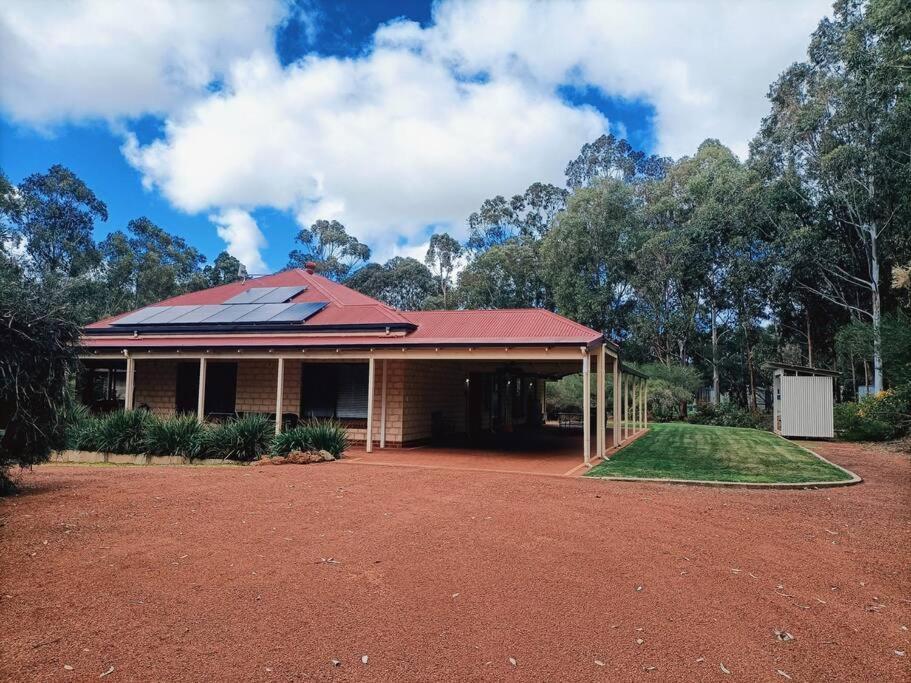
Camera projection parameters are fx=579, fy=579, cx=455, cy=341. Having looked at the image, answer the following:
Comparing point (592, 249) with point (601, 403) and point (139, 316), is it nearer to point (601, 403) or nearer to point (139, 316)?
point (601, 403)

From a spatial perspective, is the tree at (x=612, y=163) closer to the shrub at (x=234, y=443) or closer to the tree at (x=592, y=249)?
the tree at (x=592, y=249)

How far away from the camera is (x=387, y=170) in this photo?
3056cm

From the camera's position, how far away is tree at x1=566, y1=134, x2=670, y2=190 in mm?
43031

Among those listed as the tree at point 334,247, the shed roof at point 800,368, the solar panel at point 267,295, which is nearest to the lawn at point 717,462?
the shed roof at point 800,368

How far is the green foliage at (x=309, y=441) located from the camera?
36.8 feet

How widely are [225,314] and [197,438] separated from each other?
6.46 m

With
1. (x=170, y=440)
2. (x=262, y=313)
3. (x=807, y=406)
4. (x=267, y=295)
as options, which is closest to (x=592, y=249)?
(x=807, y=406)

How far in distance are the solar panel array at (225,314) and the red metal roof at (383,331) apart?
336mm

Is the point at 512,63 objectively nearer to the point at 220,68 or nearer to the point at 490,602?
the point at 220,68

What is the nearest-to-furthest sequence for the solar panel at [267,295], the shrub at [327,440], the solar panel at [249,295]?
the shrub at [327,440], the solar panel at [267,295], the solar panel at [249,295]

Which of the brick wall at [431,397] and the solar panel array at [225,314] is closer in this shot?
the brick wall at [431,397]

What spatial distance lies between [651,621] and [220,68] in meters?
13.7

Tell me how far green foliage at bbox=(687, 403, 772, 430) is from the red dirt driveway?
18.4 meters

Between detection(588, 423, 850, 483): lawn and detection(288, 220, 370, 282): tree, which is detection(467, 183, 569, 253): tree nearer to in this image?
detection(288, 220, 370, 282): tree
